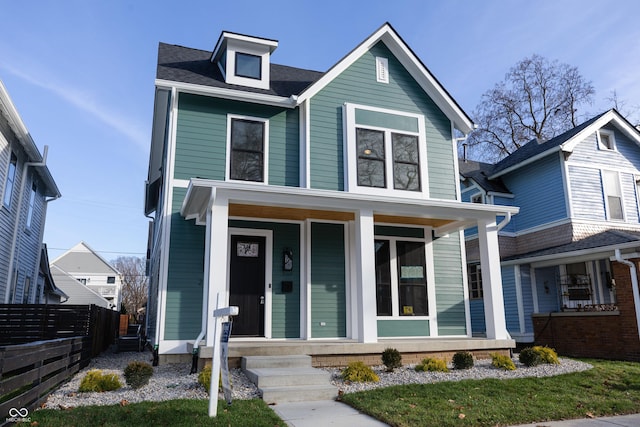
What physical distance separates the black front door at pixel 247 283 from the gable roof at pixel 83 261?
4570 centimetres

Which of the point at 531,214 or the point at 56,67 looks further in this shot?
the point at 531,214

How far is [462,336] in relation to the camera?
35.2 ft

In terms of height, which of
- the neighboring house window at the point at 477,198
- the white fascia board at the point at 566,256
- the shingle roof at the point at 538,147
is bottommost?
the white fascia board at the point at 566,256

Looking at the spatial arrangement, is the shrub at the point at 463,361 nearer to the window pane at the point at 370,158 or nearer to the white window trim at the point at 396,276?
the white window trim at the point at 396,276

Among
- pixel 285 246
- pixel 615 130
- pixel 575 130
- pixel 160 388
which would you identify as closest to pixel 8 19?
pixel 285 246

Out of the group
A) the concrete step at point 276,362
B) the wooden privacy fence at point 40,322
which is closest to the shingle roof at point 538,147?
the concrete step at point 276,362

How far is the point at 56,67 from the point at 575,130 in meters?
15.5

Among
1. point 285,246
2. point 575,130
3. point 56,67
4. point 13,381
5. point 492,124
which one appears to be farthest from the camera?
point 492,124

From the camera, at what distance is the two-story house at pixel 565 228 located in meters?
13.1

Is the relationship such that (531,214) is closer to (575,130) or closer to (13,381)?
(575,130)

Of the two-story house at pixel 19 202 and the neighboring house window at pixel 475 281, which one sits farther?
the neighboring house window at pixel 475 281

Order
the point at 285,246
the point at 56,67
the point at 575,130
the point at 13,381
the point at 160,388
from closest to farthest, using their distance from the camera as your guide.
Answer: the point at 13,381, the point at 160,388, the point at 285,246, the point at 56,67, the point at 575,130

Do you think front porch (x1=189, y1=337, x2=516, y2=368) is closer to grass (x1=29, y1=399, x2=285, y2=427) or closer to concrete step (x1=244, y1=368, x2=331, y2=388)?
concrete step (x1=244, y1=368, x2=331, y2=388)

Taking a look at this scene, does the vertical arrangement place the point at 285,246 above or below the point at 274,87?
below
